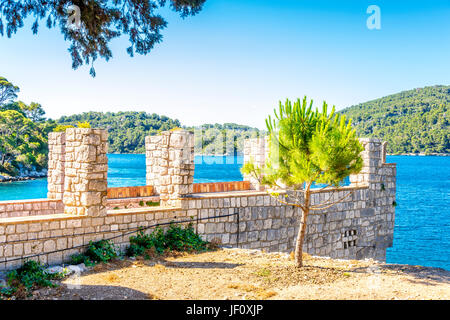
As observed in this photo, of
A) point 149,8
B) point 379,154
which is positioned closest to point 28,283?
point 149,8

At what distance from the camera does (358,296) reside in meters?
6.08

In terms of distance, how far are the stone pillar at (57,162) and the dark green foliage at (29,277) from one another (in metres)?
3.98

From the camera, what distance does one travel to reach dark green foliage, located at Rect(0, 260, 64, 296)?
6.39m

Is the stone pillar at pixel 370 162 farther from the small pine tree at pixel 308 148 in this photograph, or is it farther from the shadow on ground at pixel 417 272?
the small pine tree at pixel 308 148

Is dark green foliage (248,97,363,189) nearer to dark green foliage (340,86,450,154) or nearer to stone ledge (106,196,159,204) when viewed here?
stone ledge (106,196,159,204)

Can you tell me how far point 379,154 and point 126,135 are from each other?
50.9 metres

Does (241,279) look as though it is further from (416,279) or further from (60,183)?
(60,183)

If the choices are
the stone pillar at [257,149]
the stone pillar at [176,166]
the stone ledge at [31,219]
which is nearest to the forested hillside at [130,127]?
the stone pillar at [257,149]

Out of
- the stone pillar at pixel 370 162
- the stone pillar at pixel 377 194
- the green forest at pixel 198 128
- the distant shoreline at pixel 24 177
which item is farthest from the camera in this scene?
the distant shoreline at pixel 24 177

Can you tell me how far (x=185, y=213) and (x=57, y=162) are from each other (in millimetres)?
3994

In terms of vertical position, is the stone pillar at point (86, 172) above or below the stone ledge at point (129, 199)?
above

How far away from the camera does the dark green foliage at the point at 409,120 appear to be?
85.0 metres

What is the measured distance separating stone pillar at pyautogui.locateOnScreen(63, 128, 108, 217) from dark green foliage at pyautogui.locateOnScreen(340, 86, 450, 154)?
250 ft
